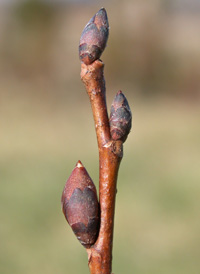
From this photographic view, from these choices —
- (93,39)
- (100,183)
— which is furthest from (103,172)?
(93,39)

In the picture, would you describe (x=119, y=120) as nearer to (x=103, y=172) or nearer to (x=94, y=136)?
(x=103, y=172)

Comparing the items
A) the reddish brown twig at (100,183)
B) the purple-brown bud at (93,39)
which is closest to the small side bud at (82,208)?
the reddish brown twig at (100,183)

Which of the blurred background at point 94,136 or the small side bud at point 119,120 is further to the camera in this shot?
the blurred background at point 94,136

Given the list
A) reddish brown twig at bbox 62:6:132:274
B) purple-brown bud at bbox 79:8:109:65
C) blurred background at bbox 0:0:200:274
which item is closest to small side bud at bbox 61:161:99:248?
reddish brown twig at bbox 62:6:132:274

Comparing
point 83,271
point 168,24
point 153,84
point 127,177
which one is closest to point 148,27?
point 168,24

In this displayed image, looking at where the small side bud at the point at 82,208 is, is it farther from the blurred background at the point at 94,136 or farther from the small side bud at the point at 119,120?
the blurred background at the point at 94,136

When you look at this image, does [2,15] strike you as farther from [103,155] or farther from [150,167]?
[103,155]
